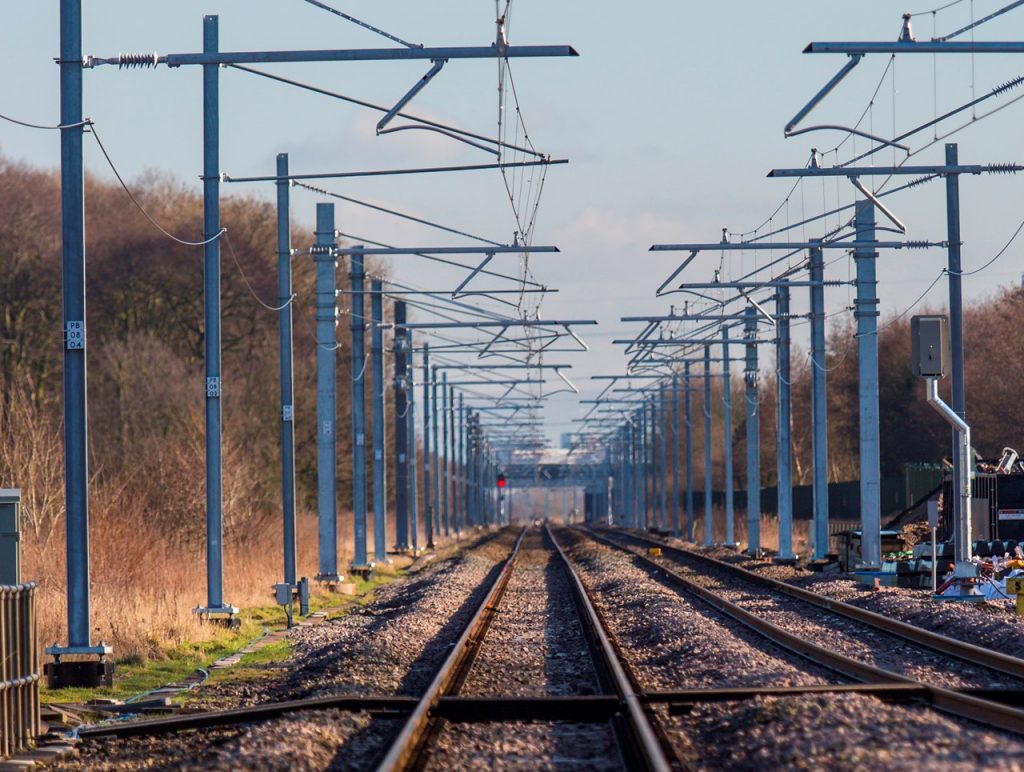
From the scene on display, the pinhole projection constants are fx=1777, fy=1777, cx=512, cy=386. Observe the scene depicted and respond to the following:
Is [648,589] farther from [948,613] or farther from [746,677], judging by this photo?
[746,677]

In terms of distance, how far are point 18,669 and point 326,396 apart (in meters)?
20.3

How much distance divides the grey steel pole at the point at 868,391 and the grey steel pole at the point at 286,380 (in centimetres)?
1077

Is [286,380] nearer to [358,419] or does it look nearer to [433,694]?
[358,419]

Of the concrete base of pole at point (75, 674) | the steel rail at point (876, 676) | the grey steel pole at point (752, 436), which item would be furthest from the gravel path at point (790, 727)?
the grey steel pole at point (752, 436)

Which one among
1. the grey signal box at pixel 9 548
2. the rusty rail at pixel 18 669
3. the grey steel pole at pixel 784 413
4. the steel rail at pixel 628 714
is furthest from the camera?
the grey steel pole at pixel 784 413

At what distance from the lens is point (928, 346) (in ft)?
84.6

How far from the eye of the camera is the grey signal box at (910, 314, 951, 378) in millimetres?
25703

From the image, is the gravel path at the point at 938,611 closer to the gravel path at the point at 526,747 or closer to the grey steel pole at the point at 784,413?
the gravel path at the point at 526,747

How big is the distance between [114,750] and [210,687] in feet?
13.7

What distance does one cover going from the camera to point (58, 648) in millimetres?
16328

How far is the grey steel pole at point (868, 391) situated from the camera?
3212cm

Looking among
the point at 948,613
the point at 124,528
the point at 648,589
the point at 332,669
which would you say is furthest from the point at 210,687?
the point at 648,589

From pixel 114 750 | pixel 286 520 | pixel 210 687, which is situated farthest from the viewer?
pixel 286 520

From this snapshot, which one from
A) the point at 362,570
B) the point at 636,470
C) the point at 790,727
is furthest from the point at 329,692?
the point at 636,470
